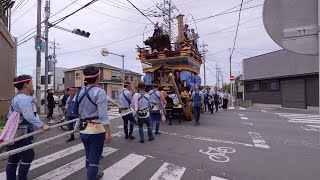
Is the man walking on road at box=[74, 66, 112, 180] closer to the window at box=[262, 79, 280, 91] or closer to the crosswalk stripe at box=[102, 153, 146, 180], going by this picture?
the crosswalk stripe at box=[102, 153, 146, 180]

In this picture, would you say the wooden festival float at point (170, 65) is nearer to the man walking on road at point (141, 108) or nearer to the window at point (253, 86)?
the man walking on road at point (141, 108)

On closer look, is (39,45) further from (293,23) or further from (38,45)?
(293,23)

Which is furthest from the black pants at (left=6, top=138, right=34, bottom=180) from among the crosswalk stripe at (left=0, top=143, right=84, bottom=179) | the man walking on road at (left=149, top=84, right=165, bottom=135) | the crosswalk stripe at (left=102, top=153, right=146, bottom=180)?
the man walking on road at (left=149, top=84, right=165, bottom=135)

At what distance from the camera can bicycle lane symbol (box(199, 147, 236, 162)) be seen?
20.2 ft

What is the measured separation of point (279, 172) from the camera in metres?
5.20

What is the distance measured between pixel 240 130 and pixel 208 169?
5.40m

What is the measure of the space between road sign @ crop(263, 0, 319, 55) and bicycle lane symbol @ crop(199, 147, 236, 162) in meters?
3.94

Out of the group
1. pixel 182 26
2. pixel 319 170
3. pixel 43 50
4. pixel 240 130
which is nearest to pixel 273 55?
pixel 182 26

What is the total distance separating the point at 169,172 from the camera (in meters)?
5.25

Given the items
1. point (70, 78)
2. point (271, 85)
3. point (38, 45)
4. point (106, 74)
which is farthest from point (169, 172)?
point (70, 78)

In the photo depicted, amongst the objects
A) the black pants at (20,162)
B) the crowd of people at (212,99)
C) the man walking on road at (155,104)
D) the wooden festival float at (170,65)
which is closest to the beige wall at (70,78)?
the crowd of people at (212,99)

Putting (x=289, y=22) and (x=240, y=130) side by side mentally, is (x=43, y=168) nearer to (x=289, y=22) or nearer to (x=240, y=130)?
(x=289, y=22)

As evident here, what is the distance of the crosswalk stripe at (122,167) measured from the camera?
505cm

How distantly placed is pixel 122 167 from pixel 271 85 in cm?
2438
